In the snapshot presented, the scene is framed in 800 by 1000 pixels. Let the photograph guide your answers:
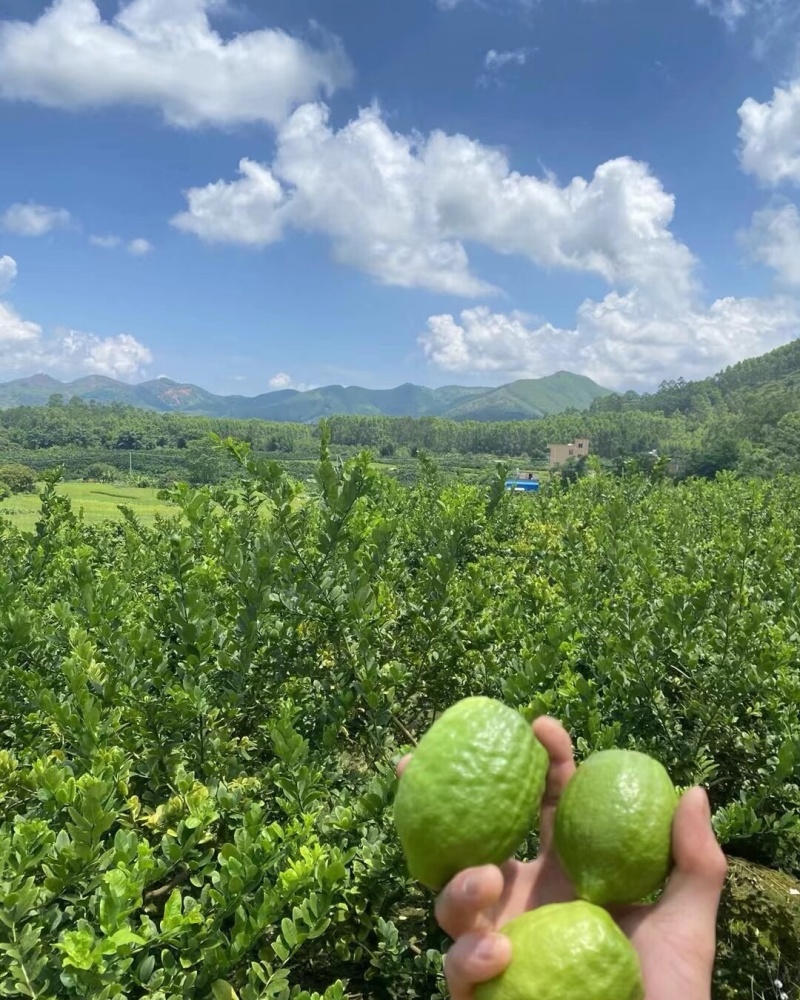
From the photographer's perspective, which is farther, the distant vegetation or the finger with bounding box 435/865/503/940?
the distant vegetation

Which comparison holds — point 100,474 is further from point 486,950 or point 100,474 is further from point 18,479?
point 486,950

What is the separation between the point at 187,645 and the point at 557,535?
6448 mm

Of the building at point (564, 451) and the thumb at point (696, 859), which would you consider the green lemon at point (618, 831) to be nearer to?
the thumb at point (696, 859)

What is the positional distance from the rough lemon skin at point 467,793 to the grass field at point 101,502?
31202mm

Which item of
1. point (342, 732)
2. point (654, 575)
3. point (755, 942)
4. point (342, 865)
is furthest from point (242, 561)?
point (654, 575)

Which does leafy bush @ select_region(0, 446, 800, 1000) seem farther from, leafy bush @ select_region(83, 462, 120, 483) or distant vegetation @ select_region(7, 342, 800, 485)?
leafy bush @ select_region(83, 462, 120, 483)

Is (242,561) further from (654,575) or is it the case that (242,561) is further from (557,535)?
(557,535)

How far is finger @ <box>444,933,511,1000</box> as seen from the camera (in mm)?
1318

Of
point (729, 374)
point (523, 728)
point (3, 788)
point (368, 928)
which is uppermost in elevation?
point (729, 374)

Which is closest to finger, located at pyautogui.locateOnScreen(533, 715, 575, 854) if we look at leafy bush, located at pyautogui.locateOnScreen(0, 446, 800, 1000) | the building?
leafy bush, located at pyautogui.locateOnScreen(0, 446, 800, 1000)

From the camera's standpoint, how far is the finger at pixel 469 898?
133 centimetres

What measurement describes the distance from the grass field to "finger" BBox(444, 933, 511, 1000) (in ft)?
103

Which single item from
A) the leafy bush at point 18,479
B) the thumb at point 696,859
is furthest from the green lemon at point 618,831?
the leafy bush at point 18,479

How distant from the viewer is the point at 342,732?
411cm
